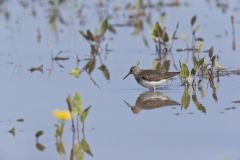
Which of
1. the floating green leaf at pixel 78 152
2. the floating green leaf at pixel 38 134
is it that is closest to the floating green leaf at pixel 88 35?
the floating green leaf at pixel 38 134

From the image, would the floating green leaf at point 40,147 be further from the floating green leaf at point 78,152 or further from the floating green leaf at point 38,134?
the floating green leaf at point 78,152

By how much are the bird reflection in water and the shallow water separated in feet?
0.27

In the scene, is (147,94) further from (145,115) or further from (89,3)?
(89,3)

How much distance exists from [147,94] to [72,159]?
2.82 metres

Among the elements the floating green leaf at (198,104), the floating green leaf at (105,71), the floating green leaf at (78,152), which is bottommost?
the floating green leaf at (78,152)

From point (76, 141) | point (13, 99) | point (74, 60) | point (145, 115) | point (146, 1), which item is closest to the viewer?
point (76, 141)

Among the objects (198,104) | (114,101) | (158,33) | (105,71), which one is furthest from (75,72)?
(198,104)

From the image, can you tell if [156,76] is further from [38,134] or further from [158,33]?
[38,134]

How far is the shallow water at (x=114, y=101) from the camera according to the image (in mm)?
7133

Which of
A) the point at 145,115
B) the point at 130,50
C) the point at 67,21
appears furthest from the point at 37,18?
the point at 145,115

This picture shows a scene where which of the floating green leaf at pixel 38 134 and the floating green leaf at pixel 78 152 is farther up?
the floating green leaf at pixel 38 134

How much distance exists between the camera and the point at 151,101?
29.7 feet

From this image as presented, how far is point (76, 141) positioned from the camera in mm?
7309

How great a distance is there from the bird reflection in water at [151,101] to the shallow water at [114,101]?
0.08 m
